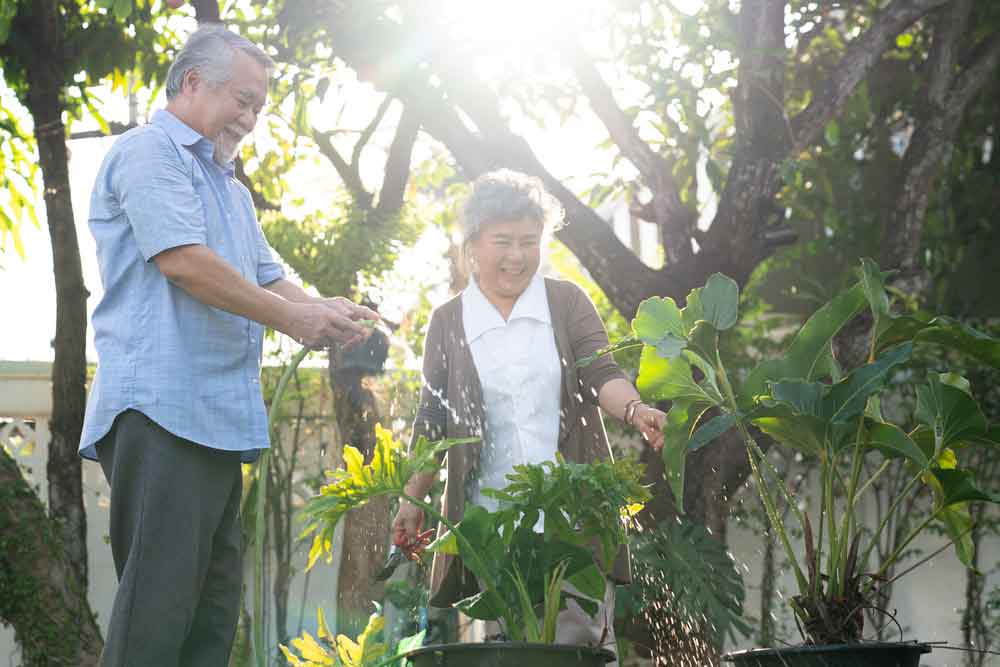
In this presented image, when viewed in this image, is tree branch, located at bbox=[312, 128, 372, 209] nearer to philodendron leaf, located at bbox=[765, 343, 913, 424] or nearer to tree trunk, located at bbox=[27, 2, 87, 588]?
tree trunk, located at bbox=[27, 2, 87, 588]

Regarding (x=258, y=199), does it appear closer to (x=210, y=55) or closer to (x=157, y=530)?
(x=210, y=55)

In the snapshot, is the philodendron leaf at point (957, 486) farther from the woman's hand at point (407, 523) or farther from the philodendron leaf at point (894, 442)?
the woman's hand at point (407, 523)

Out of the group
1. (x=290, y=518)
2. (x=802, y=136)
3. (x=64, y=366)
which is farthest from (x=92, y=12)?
(x=802, y=136)

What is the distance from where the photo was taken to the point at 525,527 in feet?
6.82

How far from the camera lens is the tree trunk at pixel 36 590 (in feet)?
12.9

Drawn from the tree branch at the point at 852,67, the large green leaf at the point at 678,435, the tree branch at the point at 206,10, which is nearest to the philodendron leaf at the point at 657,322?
the large green leaf at the point at 678,435

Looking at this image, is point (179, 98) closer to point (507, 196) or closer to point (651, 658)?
point (507, 196)

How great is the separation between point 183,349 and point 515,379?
89 centimetres

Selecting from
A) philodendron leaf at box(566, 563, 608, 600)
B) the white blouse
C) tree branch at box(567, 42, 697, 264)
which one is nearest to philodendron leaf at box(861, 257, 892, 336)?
philodendron leaf at box(566, 563, 608, 600)

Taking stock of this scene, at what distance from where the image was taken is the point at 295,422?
19.8ft

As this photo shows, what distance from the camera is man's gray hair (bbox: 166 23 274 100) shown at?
2.22 m

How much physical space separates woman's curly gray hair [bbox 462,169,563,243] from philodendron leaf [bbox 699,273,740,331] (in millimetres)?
792

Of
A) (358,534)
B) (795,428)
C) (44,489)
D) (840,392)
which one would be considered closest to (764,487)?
(795,428)

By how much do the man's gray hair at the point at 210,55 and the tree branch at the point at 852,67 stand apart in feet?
9.41
